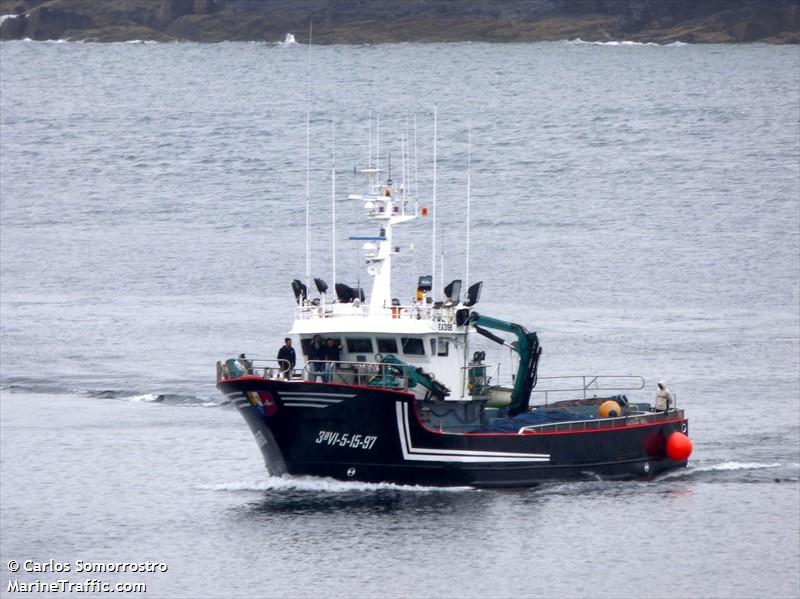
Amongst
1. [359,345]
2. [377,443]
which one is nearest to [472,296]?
[359,345]

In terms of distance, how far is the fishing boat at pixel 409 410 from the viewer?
46750mm

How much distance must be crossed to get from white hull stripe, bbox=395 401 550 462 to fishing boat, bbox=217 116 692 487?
0.08ft

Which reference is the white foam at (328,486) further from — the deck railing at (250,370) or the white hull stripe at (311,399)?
the deck railing at (250,370)

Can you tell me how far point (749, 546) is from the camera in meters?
44.1

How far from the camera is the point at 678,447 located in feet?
165

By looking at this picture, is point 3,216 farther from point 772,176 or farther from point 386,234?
point 386,234

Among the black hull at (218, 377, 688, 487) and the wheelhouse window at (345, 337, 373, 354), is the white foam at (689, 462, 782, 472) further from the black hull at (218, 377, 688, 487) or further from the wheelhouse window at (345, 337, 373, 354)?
the wheelhouse window at (345, 337, 373, 354)

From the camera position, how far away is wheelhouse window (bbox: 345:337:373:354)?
48.2 meters

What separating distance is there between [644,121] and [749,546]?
320 feet

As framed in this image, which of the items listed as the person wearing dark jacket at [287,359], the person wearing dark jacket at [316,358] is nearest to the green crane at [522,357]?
the person wearing dark jacket at [316,358]

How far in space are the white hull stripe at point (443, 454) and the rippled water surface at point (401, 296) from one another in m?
0.82

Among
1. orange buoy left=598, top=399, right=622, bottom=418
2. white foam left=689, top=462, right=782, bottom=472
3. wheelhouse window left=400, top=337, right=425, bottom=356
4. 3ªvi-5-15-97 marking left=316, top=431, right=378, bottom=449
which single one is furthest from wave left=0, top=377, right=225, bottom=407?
white foam left=689, top=462, right=782, bottom=472

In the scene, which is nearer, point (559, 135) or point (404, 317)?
point (404, 317)

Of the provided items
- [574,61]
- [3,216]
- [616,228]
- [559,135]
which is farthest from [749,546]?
[574,61]
